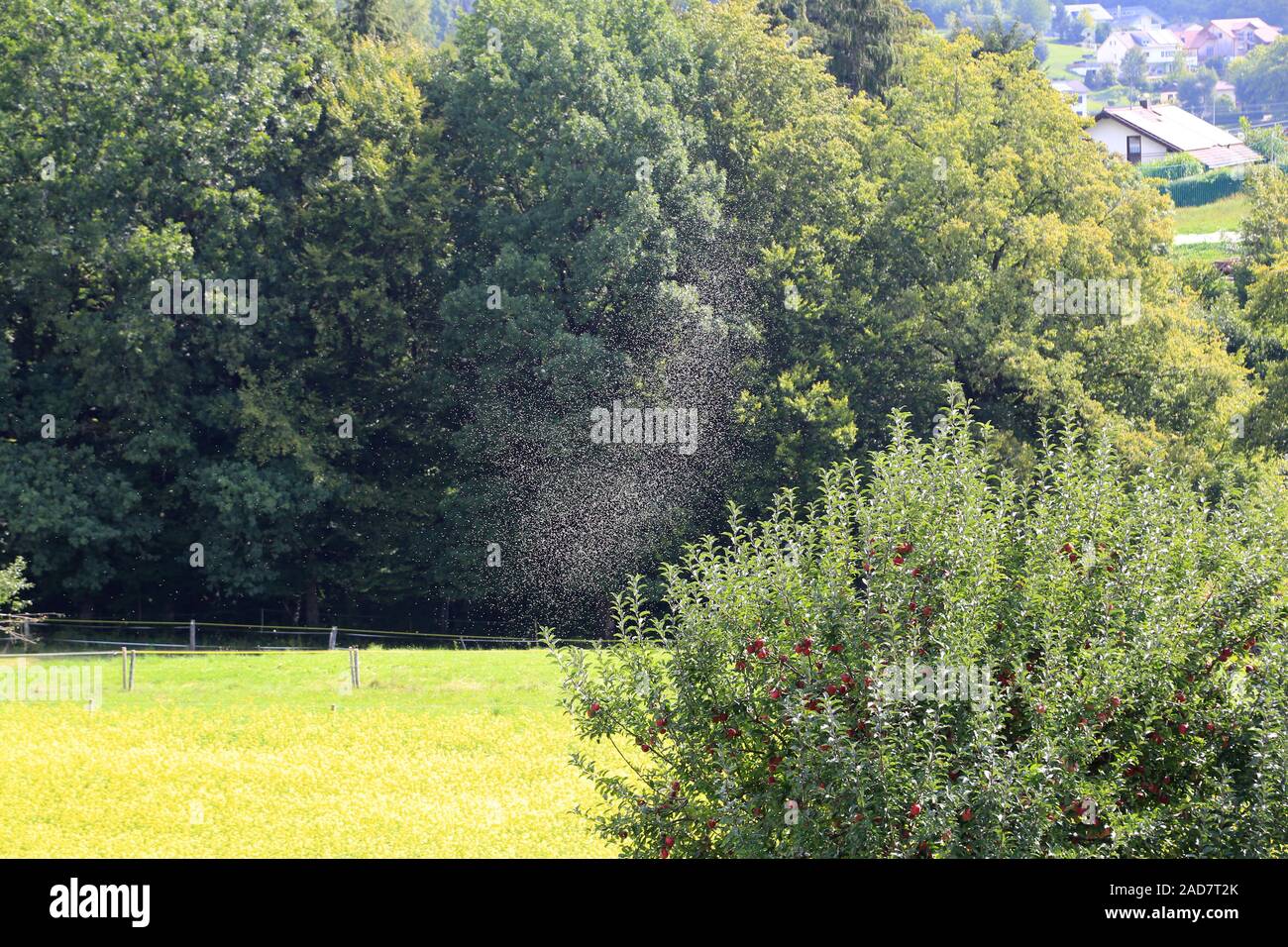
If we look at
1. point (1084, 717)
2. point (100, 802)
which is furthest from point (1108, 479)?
point (100, 802)

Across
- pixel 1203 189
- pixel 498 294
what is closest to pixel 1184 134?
pixel 1203 189

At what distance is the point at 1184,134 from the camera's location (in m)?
127

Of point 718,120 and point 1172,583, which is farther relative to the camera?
point 718,120

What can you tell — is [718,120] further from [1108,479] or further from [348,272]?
[1108,479]

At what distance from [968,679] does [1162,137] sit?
12061cm

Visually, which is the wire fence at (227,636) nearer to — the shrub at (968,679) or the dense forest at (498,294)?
the dense forest at (498,294)

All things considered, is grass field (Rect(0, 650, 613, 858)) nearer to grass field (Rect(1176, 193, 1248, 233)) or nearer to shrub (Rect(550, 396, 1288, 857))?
shrub (Rect(550, 396, 1288, 857))

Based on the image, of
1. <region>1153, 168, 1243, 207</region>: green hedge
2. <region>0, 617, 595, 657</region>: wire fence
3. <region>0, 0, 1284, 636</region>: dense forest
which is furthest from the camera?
<region>1153, 168, 1243, 207</region>: green hedge

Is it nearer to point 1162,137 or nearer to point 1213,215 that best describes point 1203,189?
point 1213,215

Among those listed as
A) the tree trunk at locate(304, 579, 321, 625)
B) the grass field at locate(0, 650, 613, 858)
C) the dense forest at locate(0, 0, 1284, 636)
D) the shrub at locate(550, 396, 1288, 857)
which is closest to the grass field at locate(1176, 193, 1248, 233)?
the dense forest at locate(0, 0, 1284, 636)

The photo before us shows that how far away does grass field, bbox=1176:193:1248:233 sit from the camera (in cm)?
10331

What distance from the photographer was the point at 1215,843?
40.6 ft

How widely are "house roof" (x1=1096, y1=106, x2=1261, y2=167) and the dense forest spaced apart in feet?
246

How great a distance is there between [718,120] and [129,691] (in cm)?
2877
